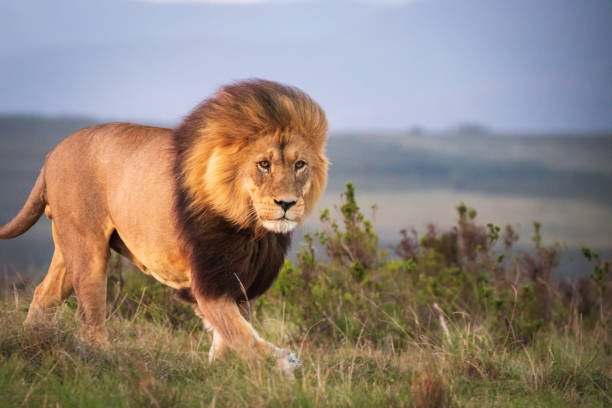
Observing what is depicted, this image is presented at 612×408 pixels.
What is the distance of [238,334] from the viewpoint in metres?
4.21

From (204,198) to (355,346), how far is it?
7.03 ft

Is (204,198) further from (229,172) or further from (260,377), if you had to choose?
(260,377)

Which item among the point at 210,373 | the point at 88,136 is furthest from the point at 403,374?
the point at 88,136

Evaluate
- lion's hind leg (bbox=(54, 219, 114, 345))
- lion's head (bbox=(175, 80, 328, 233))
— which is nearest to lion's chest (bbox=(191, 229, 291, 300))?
lion's head (bbox=(175, 80, 328, 233))

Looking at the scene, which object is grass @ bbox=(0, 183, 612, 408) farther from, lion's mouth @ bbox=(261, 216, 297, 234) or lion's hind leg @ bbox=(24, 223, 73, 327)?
lion's mouth @ bbox=(261, 216, 297, 234)

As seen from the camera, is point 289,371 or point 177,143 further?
point 177,143

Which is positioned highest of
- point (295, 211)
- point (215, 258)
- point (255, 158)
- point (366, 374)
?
point (255, 158)

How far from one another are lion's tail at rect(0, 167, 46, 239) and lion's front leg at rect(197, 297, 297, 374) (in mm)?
2002

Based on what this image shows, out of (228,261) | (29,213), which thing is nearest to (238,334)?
(228,261)

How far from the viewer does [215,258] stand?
171 inches

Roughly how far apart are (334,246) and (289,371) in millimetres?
3690

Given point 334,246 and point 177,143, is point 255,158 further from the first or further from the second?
point 334,246

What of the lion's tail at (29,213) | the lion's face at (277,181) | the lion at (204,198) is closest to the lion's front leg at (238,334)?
the lion at (204,198)

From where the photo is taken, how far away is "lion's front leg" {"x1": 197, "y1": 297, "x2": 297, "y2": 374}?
13.5ft
